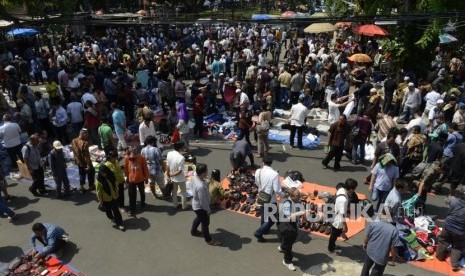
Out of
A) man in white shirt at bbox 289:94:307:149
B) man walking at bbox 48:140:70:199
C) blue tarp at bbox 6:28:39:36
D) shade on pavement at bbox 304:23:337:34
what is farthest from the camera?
blue tarp at bbox 6:28:39:36

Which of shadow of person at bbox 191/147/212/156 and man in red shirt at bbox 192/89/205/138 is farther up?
man in red shirt at bbox 192/89/205/138

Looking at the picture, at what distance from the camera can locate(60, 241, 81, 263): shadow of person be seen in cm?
768

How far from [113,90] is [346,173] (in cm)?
852

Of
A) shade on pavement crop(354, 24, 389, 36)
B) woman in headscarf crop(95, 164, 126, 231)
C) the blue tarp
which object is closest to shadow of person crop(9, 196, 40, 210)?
woman in headscarf crop(95, 164, 126, 231)

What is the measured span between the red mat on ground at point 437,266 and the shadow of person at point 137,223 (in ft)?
17.6

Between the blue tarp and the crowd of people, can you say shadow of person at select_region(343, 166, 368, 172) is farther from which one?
the blue tarp

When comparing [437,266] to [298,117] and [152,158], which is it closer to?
[298,117]

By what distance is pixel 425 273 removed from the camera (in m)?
7.18

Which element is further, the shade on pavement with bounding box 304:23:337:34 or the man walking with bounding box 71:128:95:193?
the shade on pavement with bounding box 304:23:337:34

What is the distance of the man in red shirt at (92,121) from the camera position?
11517mm

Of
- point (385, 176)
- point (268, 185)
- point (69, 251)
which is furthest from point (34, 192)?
point (385, 176)

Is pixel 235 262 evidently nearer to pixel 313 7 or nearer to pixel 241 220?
pixel 241 220

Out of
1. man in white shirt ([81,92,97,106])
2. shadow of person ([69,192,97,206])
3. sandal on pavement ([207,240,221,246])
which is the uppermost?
man in white shirt ([81,92,97,106])

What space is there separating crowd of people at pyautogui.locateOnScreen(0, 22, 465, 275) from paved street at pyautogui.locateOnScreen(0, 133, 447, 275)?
0.28 metres
